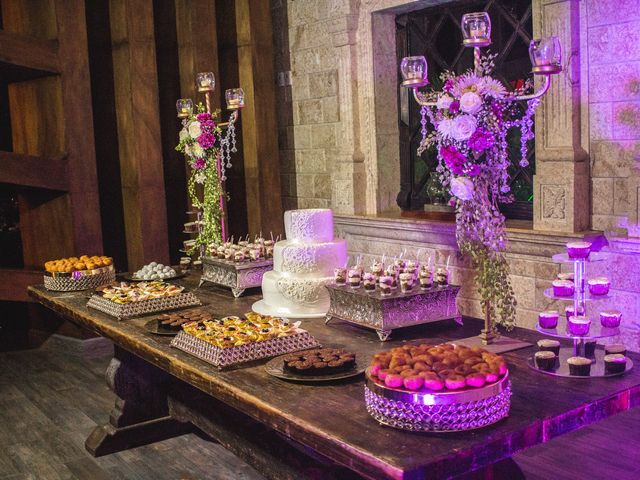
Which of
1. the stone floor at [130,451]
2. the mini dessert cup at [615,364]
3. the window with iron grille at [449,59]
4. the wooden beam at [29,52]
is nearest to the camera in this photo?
the mini dessert cup at [615,364]

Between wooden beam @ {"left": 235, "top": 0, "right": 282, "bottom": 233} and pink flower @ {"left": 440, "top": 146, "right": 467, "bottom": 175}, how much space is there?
3.89 meters

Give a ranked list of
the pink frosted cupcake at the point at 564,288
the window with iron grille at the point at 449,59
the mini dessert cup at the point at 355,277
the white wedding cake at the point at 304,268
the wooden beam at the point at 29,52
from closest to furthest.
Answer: the pink frosted cupcake at the point at 564,288
the mini dessert cup at the point at 355,277
the white wedding cake at the point at 304,268
the window with iron grille at the point at 449,59
the wooden beam at the point at 29,52

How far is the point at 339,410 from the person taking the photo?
2.13 meters

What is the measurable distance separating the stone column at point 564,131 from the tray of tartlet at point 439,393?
2381 millimetres

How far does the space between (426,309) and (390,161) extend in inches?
116

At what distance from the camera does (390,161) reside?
5.84 meters

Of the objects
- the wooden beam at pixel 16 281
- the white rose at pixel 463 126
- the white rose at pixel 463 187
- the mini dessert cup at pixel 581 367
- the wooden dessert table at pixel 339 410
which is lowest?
the wooden beam at pixel 16 281

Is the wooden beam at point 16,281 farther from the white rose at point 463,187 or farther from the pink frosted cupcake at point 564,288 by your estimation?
the pink frosted cupcake at point 564,288

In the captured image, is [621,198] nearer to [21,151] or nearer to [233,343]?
[233,343]

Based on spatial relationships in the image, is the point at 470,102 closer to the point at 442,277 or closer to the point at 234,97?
the point at 442,277

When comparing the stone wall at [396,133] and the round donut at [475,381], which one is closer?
the round donut at [475,381]

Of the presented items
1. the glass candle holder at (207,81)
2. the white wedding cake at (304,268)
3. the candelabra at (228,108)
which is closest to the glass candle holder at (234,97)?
the candelabra at (228,108)

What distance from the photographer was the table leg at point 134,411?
4.10m

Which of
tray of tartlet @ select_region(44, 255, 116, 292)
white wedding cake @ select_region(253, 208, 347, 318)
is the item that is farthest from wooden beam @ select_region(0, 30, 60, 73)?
white wedding cake @ select_region(253, 208, 347, 318)
